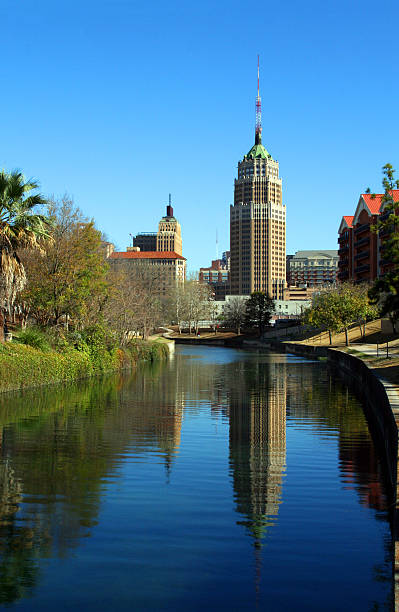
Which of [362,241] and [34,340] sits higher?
[362,241]

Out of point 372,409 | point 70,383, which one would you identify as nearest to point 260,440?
point 372,409

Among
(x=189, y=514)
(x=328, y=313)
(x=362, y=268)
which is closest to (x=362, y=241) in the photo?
(x=362, y=268)

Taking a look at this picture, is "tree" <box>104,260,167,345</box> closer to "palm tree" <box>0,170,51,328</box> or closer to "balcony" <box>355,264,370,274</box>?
"palm tree" <box>0,170,51,328</box>

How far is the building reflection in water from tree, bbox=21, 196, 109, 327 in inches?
506

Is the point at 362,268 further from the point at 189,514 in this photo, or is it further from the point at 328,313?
the point at 189,514

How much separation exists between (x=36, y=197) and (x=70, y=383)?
1281 centimetres

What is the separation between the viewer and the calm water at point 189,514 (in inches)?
412

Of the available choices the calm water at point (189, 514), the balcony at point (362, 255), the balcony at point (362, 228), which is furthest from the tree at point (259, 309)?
the calm water at point (189, 514)

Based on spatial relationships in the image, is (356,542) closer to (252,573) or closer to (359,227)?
(252,573)

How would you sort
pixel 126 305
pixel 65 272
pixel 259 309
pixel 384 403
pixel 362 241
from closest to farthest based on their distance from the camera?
pixel 384 403 → pixel 65 272 → pixel 126 305 → pixel 362 241 → pixel 259 309

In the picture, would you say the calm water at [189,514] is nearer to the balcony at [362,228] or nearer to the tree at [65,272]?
the tree at [65,272]

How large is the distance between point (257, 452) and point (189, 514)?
7.97m

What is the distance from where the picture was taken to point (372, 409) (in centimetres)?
3316

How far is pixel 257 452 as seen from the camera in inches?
872
